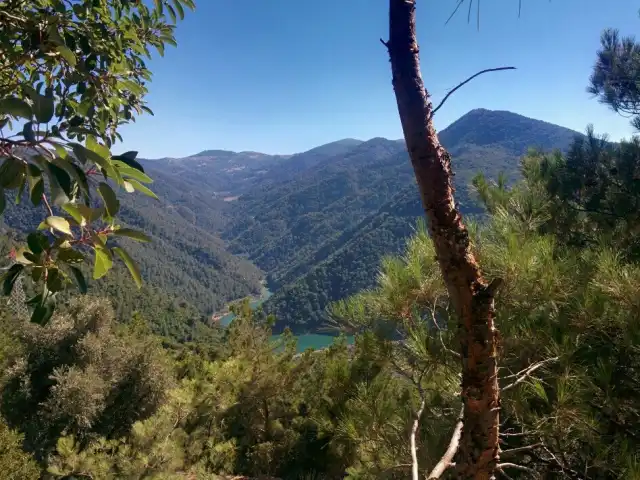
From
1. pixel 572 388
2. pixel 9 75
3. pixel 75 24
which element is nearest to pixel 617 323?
pixel 572 388

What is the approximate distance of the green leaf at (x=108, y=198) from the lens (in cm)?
59

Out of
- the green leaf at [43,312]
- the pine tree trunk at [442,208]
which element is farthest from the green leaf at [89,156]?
the pine tree trunk at [442,208]

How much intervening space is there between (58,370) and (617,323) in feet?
33.2

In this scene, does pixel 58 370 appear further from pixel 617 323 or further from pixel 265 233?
pixel 265 233

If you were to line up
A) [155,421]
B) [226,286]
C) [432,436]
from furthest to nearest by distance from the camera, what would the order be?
1. [226,286]
2. [155,421]
3. [432,436]

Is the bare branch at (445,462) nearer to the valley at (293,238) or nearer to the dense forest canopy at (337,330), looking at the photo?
the dense forest canopy at (337,330)

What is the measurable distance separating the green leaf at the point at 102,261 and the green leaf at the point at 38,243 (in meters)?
0.07

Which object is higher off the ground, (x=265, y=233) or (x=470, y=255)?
(x=470, y=255)

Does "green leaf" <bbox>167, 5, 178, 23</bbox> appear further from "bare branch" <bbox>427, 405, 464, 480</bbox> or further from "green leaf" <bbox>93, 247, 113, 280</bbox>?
"bare branch" <bbox>427, 405, 464, 480</bbox>

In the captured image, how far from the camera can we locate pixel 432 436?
1801 millimetres

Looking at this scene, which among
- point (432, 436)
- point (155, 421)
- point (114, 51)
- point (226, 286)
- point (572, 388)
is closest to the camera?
point (572, 388)

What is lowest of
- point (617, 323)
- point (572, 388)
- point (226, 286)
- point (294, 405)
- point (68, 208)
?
point (226, 286)

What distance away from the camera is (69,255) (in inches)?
24.5

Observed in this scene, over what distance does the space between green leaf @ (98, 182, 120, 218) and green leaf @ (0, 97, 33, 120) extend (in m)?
0.13
